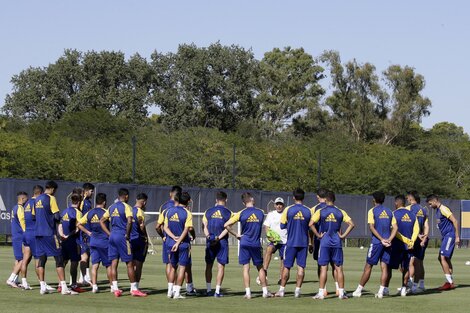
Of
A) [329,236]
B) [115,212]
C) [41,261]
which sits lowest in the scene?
[41,261]

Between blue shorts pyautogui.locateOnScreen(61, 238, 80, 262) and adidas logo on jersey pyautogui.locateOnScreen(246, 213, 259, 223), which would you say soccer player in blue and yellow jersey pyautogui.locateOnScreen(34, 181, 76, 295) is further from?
adidas logo on jersey pyautogui.locateOnScreen(246, 213, 259, 223)

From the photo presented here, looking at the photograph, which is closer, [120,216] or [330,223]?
[330,223]

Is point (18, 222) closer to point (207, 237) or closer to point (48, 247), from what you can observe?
point (48, 247)

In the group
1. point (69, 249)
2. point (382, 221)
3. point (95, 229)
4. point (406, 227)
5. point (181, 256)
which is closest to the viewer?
point (181, 256)

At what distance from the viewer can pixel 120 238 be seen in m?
20.1

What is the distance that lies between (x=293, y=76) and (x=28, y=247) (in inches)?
3388

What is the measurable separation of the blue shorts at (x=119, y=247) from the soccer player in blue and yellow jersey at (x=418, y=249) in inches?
229

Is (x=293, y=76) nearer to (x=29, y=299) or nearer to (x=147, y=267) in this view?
(x=147, y=267)

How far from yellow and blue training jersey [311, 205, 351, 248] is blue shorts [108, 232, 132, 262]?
3.49 metres

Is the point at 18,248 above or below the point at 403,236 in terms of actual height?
below

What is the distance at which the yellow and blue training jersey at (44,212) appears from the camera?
67.4 feet

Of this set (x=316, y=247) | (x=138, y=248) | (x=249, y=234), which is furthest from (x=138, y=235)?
(x=316, y=247)

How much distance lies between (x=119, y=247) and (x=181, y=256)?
Result: 125 cm

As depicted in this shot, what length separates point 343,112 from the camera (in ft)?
334
